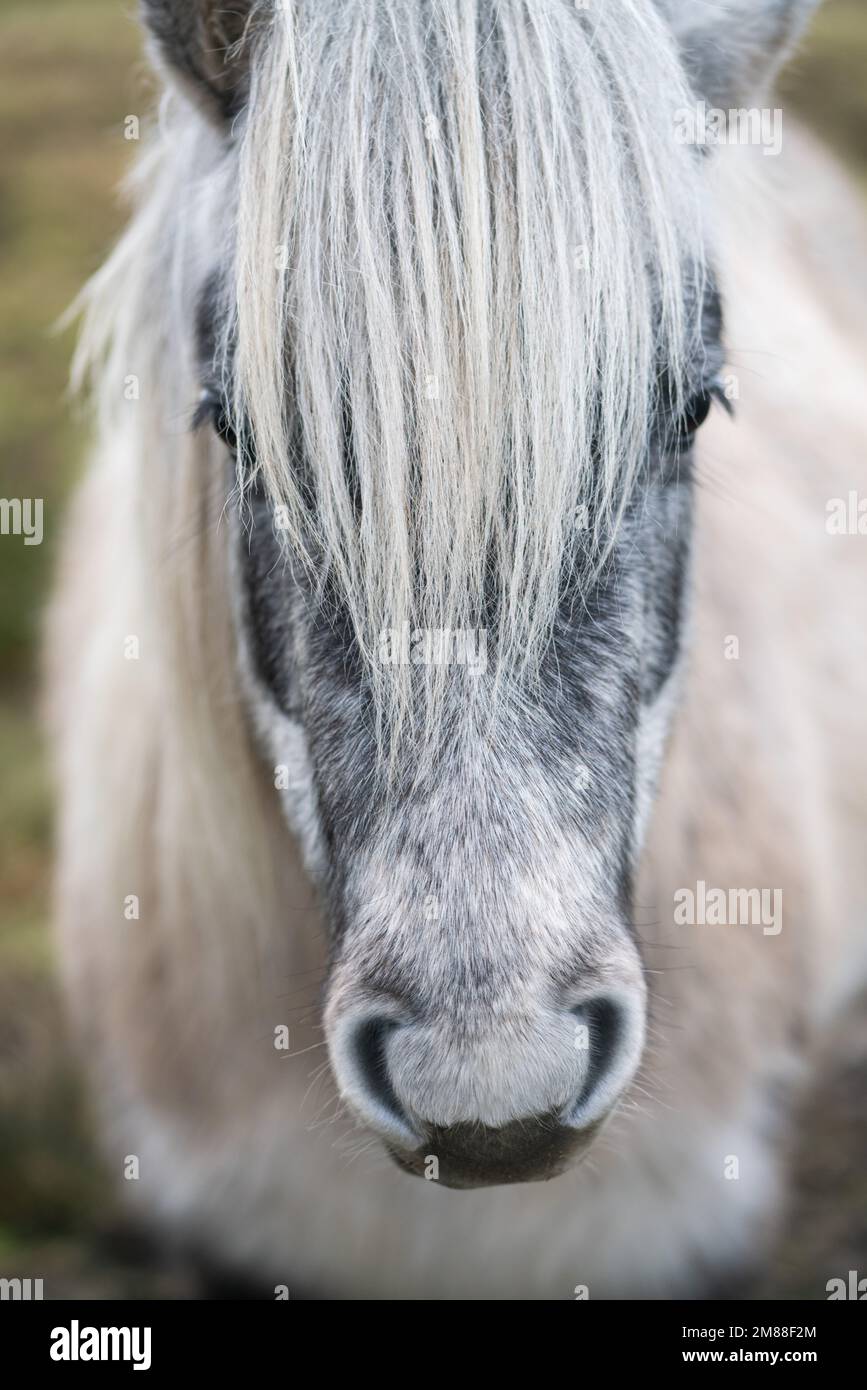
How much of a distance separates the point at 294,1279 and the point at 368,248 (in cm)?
232

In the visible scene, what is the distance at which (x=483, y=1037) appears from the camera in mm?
1541

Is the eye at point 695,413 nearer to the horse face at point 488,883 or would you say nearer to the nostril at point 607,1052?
the horse face at point 488,883

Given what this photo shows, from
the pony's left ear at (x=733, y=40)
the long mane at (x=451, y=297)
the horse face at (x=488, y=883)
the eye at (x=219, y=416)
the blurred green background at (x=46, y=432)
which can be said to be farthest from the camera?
the blurred green background at (x=46, y=432)

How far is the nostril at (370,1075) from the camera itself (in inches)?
65.3

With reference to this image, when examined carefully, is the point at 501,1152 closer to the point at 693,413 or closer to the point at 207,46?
the point at 693,413

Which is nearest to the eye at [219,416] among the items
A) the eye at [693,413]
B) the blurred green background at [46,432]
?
the eye at [693,413]

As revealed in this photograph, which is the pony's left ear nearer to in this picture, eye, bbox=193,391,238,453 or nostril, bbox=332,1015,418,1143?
eye, bbox=193,391,238,453

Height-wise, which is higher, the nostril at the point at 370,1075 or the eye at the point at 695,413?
the eye at the point at 695,413

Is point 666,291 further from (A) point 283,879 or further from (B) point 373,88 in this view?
(A) point 283,879

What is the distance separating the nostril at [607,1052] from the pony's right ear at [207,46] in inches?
54.8

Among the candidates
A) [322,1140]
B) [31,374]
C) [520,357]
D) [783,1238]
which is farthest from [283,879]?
[31,374]

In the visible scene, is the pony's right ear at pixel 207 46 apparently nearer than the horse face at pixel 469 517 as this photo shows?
No

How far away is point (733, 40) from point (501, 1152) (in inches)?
69.8

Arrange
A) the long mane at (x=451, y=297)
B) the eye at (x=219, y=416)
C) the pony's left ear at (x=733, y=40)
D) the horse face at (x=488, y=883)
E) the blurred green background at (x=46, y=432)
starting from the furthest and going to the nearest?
1. the blurred green background at (x=46, y=432)
2. the pony's left ear at (x=733, y=40)
3. the eye at (x=219, y=416)
4. the long mane at (x=451, y=297)
5. the horse face at (x=488, y=883)
